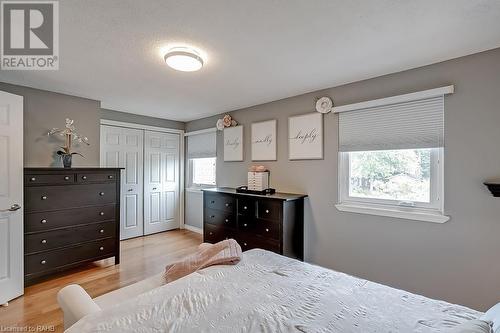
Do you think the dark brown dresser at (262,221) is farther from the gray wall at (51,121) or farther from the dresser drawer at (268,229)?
the gray wall at (51,121)

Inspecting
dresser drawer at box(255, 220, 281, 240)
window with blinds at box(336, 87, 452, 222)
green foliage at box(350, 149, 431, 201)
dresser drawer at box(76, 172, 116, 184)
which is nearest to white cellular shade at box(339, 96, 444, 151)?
window with blinds at box(336, 87, 452, 222)

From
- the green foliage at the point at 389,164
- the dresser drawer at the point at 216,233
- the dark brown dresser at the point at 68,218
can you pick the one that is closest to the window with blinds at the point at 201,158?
the dresser drawer at the point at 216,233

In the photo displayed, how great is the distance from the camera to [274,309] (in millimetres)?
1153

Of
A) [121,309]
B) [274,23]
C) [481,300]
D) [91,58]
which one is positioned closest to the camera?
[121,309]

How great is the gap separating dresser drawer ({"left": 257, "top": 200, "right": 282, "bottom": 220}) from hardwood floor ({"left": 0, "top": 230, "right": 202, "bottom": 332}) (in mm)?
1498

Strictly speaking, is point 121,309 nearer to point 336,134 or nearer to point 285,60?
point 285,60

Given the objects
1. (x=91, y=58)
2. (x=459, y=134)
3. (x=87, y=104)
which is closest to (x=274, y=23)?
(x=91, y=58)

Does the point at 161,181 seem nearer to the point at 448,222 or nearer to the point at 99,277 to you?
the point at 99,277

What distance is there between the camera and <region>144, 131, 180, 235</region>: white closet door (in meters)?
4.66

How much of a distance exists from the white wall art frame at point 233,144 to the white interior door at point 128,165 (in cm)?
169

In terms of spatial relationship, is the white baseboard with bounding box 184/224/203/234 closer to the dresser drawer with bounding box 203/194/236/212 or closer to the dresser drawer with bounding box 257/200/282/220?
the dresser drawer with bounding box 203/194/236/212

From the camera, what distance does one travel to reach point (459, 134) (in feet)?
6.87

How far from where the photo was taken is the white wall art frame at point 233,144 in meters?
3.99

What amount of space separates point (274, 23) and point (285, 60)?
0.60m
